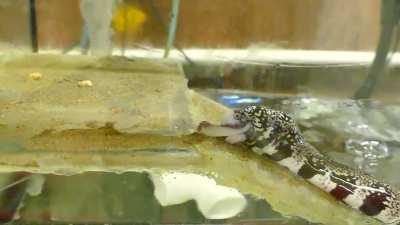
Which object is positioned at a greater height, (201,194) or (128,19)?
(128,19)

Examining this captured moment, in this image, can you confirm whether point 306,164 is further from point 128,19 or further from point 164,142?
point 128,19

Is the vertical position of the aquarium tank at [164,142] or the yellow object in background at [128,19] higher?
the yellow object in background at [128,19]

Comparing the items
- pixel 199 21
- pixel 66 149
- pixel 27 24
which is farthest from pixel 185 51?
pixel 66 149

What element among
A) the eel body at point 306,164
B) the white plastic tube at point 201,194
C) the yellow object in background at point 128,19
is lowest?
the white plastic tube at point 201,194

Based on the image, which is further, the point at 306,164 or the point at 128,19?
the point at 128,19

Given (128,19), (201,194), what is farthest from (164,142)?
(128,19)

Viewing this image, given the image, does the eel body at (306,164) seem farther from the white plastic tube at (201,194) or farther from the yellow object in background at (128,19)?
the yellow object in background at (128,19)

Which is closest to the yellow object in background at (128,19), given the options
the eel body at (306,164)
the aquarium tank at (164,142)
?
the aquarium tank at (164,142)
